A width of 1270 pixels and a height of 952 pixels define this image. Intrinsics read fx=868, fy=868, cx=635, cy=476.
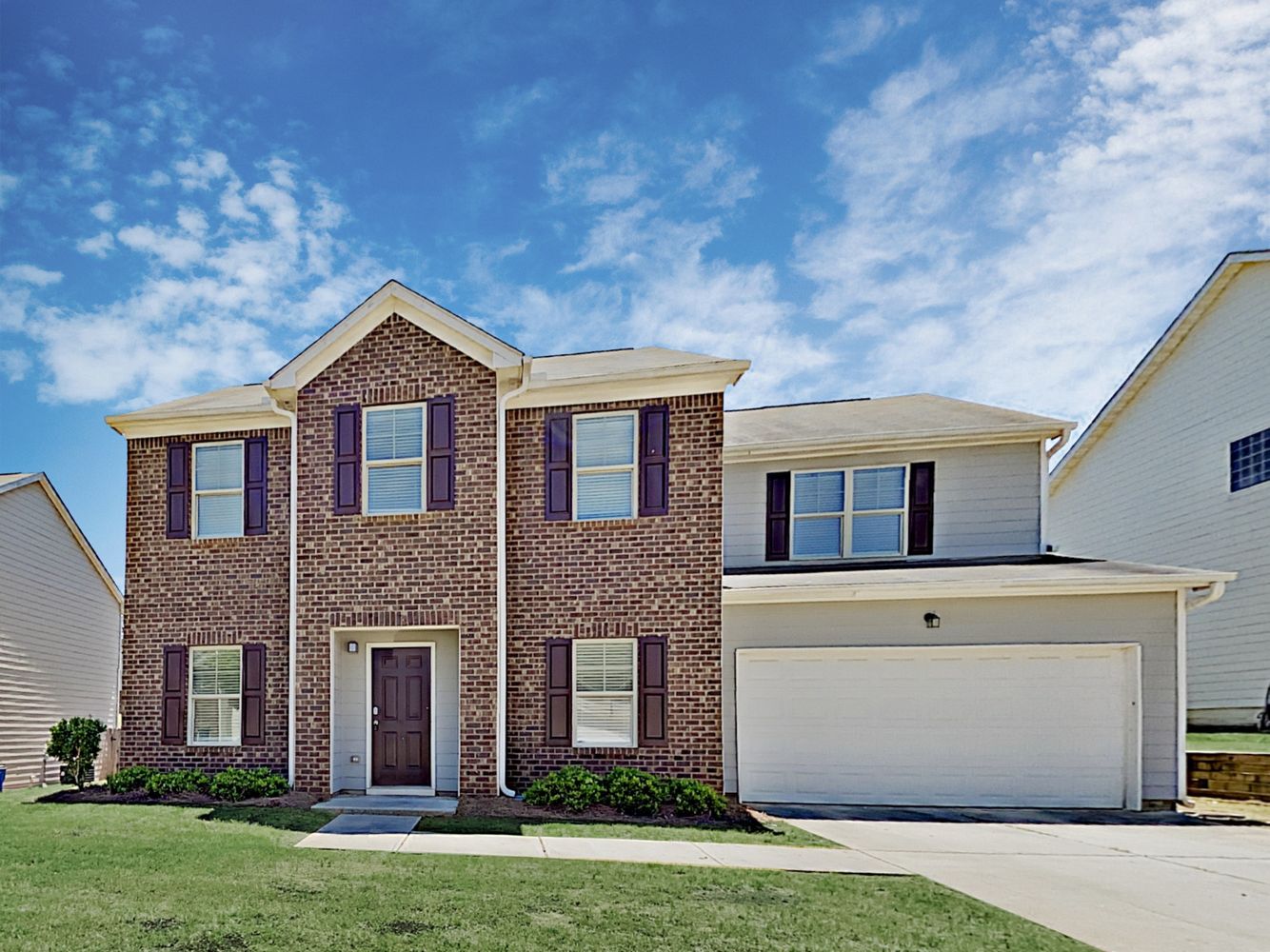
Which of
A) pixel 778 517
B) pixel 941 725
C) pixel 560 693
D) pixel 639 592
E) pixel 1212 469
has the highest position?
pixel 1212 469

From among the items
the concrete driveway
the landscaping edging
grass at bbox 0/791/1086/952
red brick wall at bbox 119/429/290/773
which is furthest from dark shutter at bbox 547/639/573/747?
the landscaping edging

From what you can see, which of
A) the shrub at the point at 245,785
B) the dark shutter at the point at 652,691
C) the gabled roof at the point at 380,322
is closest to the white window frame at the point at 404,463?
the gabled roof at the point at 380,322

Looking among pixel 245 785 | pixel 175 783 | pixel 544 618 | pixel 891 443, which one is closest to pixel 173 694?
pixel 175 783

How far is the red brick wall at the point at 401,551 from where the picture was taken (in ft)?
38.5

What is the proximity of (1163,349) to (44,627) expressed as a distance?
24.2 metres

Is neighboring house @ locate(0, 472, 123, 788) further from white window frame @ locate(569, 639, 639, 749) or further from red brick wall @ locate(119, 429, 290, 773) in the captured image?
white window frame @ locate(569, 639, 639, 749)

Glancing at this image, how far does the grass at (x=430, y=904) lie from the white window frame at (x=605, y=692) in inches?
145

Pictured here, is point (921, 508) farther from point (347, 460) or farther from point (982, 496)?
point (347, 460)

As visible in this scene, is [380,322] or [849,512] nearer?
[380,322]

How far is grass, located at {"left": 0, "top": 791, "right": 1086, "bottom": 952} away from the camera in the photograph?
562 cm

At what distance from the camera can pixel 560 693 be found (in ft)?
39.2

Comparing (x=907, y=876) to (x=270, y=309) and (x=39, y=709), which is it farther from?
(x=39, y=709)

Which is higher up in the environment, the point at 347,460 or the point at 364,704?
the point at 347,460

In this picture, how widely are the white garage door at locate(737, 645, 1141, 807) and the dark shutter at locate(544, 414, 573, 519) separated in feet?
11.8
